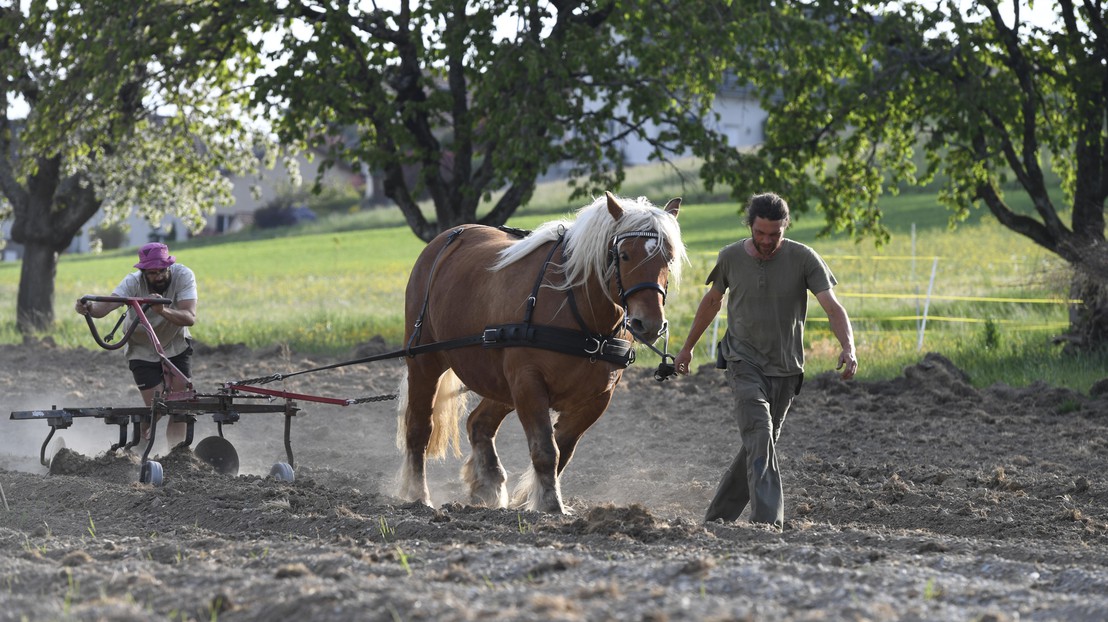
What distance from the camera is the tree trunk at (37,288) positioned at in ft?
67.8

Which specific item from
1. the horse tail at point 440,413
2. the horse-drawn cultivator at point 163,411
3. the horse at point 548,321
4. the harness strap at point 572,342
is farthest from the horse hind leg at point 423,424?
the harness strap at point 572,342

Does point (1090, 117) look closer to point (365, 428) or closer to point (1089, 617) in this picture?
point (365, 428)

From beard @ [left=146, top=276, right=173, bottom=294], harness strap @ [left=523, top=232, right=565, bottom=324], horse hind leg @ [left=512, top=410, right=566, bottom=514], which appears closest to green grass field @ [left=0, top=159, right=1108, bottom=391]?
harness strap @ [left=523, top=232, right=565, bottom=324]

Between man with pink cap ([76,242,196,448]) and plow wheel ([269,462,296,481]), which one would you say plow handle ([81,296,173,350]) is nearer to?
man with pink cap ([76,242,196,448])

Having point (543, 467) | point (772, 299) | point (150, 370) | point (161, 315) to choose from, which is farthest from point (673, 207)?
point (150, 370)

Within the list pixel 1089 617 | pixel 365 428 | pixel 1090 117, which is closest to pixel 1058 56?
pixel 1090 117

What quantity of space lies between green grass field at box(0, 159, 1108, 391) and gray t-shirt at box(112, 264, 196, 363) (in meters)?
2.64

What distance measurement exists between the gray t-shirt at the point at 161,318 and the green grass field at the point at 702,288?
2641 mm

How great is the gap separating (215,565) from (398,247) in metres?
43.0

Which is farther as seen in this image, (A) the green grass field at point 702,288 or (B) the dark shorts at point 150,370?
(A) the green grass field at point 702,288

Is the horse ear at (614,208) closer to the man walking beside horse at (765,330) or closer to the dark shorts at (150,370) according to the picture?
the man walking beside horse at (765,330)

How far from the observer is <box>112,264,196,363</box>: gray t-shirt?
822 cm

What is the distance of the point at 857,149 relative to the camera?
Result: 16750 millimetres

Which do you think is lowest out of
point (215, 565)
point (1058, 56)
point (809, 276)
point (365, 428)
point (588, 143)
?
point (365, 428)
